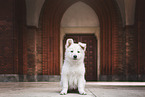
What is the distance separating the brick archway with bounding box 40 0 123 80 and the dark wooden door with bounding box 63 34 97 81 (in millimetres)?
1049

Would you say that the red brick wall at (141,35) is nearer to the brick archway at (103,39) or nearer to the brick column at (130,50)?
the brick column at (130,50)

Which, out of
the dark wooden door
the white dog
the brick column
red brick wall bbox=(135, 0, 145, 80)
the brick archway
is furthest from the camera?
the dark wooden door

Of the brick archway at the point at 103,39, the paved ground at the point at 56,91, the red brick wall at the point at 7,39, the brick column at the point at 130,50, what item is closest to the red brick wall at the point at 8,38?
the red brick wall at the point at 7,39

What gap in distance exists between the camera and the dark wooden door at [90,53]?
41.0ft

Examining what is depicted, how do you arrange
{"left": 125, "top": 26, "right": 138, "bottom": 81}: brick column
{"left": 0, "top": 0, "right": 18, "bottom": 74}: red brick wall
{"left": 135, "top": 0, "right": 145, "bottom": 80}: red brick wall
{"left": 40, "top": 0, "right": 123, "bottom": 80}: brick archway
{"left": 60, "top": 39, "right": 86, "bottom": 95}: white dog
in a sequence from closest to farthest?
{"left": 60, "top": 39, "right": 86, "bottom": 95}: white dog < {"left": 0, "top": 0, "right": 18, "bottom": 74}: red brick wall < {"left": 135, "top": 0, "right": 145, "bottom": 80}: red brick wall < {"left": 125, "top": 26, "right": 138, "bottom": 81}: brick column < {"left": 40, "top": 0, "right": 123, "bottom": 80}: brick archway

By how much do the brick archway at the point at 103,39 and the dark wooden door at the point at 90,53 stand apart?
1049 mm

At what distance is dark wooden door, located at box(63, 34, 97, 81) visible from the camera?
41.0 feet

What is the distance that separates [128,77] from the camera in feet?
36.1

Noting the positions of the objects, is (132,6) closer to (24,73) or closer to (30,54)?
(30,54)

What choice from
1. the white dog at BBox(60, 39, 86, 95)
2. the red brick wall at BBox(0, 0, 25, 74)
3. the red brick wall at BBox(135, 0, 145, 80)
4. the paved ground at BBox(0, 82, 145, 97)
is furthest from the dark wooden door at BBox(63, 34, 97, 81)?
the white dog at BBox(60, 39, 86, 95)

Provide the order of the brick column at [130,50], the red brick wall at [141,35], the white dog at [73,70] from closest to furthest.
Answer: the white dog at [73,70] < the red brick wall at [141,35] < the brick column at [130,50]

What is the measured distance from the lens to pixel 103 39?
11.6 m

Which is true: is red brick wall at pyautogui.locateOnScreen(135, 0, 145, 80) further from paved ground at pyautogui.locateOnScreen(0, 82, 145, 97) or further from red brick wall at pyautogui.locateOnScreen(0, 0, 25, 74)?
red brick wall at pyautogui.locateOnScreen(0, 0, 25, 74)

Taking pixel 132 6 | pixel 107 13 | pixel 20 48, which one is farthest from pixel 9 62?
pixel 132 6
